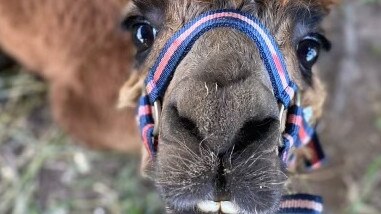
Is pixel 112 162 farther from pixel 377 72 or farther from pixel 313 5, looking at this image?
pixel 313 5

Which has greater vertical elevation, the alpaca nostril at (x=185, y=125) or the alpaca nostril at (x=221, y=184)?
the alpaca nostril at (x=185, y=125)

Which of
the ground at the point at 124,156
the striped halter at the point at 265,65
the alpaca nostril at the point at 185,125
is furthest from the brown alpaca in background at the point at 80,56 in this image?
the alpaca nostril at the point at 185,125

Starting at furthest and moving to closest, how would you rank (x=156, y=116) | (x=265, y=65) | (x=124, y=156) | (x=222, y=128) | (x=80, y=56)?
(x=124, y=156) < (x=80, y=56) < (x=156, y=116) < (x=265, y=65) < (x=222, y=128)

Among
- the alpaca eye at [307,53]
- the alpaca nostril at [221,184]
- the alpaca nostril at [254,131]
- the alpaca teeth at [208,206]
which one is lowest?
the alpaca teeth at [208,206]

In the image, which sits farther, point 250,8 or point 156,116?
point 156,116

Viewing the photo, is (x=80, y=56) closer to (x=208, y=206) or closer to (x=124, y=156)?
(x=124, y=156)

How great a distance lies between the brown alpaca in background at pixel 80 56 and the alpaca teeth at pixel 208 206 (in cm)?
111

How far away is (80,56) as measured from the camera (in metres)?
3.16

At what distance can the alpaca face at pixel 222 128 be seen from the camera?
1.79 metres

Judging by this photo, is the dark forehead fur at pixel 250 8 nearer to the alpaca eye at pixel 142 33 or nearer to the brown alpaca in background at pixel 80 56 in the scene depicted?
the alpaca eye at pixel 142 33

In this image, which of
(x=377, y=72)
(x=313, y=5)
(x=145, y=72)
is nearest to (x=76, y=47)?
(x=145, y=72)

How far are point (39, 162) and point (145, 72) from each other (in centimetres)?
169

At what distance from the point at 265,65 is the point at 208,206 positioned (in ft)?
1.56

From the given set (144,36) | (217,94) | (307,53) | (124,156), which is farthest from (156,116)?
(124,156)
